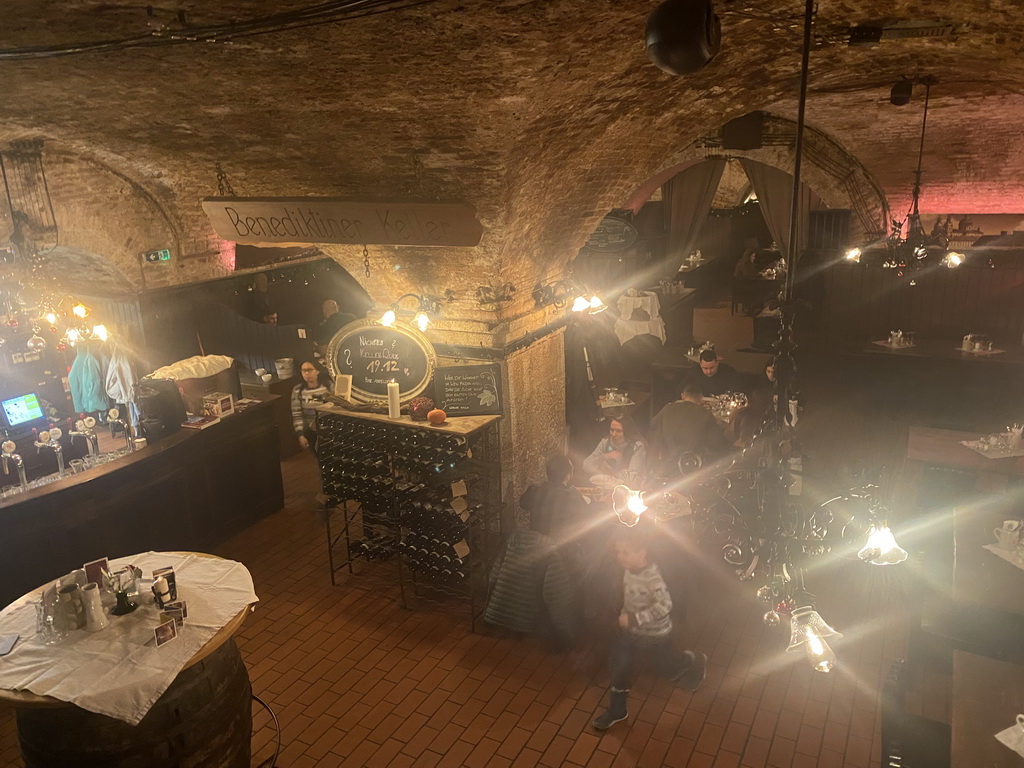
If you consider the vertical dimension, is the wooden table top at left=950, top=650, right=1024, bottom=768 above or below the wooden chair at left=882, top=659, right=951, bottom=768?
above

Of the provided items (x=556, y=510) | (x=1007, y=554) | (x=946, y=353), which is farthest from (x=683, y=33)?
(x=946, y=353)

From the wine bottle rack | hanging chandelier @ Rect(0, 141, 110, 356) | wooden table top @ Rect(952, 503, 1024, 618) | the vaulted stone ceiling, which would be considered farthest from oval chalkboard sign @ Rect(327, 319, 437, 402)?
wooden table top @ Rect(952, 503, 1024, 618)

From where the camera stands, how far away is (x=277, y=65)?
13.9 feet

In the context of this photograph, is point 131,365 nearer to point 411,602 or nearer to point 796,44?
point 411,602

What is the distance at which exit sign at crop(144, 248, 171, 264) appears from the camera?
391 inches

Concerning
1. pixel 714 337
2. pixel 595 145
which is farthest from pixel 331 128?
pixel 714 337

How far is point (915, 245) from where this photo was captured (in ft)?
31.8

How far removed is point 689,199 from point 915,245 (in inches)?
127

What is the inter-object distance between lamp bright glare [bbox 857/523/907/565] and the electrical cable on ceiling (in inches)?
129

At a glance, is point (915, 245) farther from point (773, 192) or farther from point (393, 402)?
point (393, 402)

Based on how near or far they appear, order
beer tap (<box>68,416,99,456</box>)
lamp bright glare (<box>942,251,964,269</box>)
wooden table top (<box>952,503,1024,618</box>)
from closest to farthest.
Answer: wooden table top (<box>952,503,1024,618</box>) < beer tap (<box>68,416,99,456</box>) < lamp bright glare (<box>942,251,964,269</box>)

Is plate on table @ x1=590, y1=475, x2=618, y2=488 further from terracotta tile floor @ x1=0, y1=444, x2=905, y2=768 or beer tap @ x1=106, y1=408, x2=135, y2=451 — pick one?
beer tap @ x1=106, y1=408, x2=135, y2=451

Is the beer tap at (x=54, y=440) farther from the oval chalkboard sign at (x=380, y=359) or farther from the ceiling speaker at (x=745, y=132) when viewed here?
the ceiling speaker at (x=745, y=132)

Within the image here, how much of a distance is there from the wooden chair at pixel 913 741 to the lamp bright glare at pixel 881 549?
1279mm
